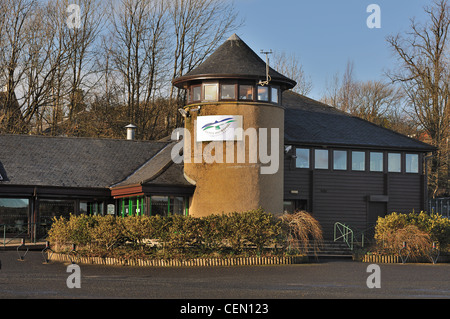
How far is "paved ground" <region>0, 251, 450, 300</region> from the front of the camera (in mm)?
14117

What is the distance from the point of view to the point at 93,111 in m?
43.0

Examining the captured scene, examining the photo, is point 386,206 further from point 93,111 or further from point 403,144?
point 93,111

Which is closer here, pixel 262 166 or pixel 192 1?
pixel 262 166

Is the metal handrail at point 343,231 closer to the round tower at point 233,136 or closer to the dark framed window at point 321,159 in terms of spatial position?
the dark framed window at point 321,159

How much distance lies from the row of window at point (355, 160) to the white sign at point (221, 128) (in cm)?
510

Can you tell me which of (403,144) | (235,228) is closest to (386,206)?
(403,144)

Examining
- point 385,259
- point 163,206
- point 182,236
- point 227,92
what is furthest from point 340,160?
point 182,236

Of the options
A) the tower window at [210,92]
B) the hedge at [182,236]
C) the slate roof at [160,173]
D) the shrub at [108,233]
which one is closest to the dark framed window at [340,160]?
the slate roof at [160,173]

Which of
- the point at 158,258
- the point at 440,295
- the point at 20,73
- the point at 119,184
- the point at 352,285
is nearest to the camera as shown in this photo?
the point at 440,295

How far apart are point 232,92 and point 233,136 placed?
63.4 inches

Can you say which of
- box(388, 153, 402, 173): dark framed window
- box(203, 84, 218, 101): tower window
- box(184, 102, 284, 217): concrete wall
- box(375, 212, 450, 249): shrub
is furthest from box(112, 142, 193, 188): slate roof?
box(388, 153, 402, 173): dark framed window

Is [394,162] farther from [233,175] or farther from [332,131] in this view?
[233,175]

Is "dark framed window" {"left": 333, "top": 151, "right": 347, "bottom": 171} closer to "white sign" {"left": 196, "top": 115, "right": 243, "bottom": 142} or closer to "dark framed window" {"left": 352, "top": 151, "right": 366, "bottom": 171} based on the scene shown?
"dark framed window" {"left": 352, "top": 151, "right": 366, "bottom": 171}

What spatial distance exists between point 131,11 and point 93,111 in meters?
6.51
